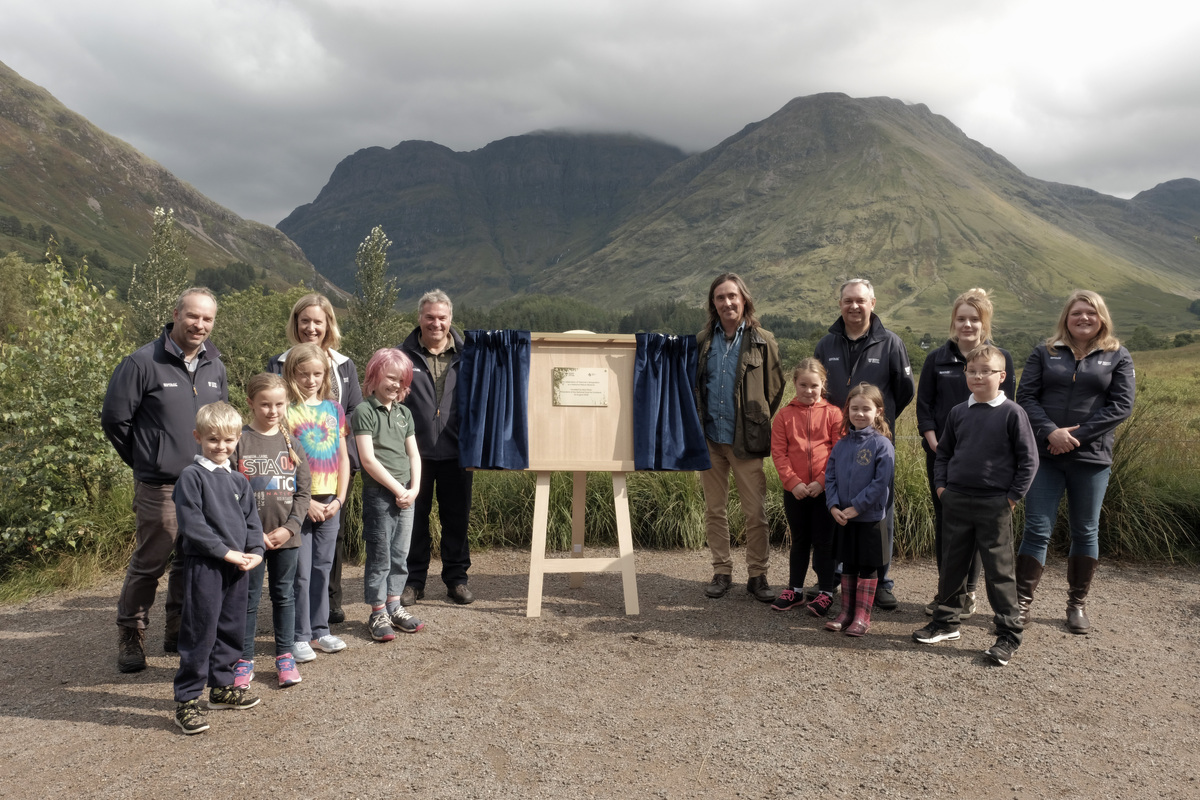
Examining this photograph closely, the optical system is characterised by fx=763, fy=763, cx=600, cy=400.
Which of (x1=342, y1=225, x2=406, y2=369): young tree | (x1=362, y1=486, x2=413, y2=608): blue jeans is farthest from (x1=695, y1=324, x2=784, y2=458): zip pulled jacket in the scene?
(x1=342, y1=225, x2=406, y2=369): young tree

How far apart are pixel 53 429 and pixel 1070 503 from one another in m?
8.13

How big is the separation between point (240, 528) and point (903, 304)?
198506 mm

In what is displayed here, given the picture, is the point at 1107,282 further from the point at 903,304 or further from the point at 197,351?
the point at 197,351

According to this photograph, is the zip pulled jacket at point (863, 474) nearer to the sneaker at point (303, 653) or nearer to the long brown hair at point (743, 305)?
the long brown hair at point (743, 305)

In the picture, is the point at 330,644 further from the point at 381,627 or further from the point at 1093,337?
the point at 1093,337

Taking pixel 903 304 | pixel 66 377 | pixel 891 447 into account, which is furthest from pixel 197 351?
pixel 903 304

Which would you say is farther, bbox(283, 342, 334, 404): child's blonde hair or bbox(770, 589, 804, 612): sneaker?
bbox(770, 589, 804, 612): sneaker

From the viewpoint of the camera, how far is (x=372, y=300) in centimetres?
5475

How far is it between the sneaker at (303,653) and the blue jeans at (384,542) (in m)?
0.52

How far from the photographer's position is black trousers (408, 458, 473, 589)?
5.69 meters

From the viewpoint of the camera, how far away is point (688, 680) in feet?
14.8

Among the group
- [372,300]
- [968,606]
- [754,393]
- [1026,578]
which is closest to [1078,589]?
[1026,578]

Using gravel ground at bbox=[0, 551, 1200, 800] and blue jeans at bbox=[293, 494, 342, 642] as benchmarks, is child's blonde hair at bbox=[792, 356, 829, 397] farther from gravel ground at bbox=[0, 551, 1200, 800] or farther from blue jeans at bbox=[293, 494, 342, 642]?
blue jeans at bbox=[293, 494, 342, 642]

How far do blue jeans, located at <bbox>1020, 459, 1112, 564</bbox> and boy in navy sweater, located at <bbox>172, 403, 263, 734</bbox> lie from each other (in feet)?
16.4
